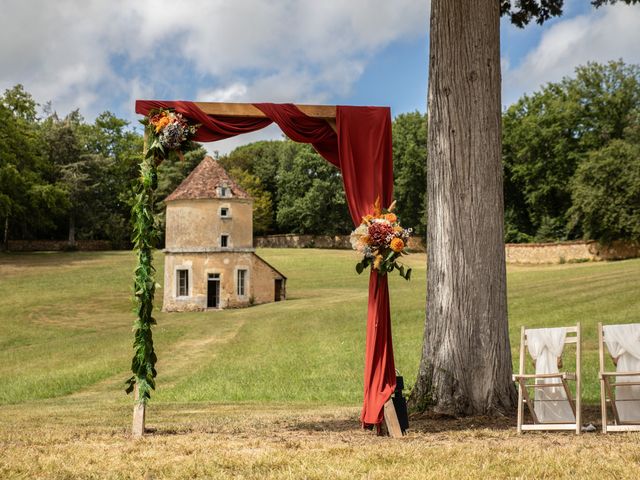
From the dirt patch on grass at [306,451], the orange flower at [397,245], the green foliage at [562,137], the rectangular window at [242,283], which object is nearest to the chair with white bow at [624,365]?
the dirt patch on grass at [306,451]

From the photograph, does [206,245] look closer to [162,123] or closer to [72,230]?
[162,123]

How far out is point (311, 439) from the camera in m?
7.41

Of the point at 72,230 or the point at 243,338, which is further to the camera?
the point at 72,230

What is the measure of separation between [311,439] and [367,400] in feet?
3.68

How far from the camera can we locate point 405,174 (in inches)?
2739

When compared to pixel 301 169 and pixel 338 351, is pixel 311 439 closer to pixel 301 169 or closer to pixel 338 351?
pixel 338 351

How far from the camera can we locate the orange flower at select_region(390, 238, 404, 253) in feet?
26.7

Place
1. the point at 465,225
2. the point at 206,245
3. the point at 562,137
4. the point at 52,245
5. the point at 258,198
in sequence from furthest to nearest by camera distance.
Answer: the point at 258,198, the point at 52,245, the point at 562,137, the point at 206,245, the point at 465,225

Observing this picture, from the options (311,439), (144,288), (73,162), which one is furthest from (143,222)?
(73,162)

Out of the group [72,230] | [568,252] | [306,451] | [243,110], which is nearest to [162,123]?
[243,110]

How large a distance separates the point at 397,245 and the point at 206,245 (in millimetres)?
30204

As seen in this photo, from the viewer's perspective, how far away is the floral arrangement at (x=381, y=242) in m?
8.16

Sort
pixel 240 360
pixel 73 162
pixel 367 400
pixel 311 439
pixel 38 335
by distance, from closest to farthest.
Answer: pixel 311 439 < pixel 367 400 < pixel 240 360 < pixel 38 335 < pixel 73 162

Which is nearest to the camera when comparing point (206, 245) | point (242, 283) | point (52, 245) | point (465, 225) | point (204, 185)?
point (465, 225)
